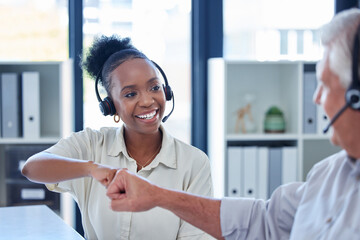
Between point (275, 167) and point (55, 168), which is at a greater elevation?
point (55, 168)

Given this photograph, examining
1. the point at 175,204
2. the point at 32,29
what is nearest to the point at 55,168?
the point at 175,204

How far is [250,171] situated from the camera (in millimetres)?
3396

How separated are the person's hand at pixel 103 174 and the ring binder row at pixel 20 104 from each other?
176 cm

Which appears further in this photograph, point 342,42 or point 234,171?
point 234,171

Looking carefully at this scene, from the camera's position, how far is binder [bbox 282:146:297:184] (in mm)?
3408

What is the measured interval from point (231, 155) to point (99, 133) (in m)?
1.47

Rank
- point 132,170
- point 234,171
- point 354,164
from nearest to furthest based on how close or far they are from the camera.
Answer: point 354,164, point 132,170, point 234,171

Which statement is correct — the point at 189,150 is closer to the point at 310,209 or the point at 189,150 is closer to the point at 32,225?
the point at 32,225

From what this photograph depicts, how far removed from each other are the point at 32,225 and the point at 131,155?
18.6 inches

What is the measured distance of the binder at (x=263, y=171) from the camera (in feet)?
11.1

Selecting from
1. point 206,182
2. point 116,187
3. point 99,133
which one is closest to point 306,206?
point 116,187

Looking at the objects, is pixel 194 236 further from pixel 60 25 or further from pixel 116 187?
pixel 60 25

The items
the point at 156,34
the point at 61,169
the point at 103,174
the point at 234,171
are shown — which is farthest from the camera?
the point at 156,34

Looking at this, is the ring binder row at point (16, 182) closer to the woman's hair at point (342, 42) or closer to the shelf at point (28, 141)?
the shelf at point (28, 141)
